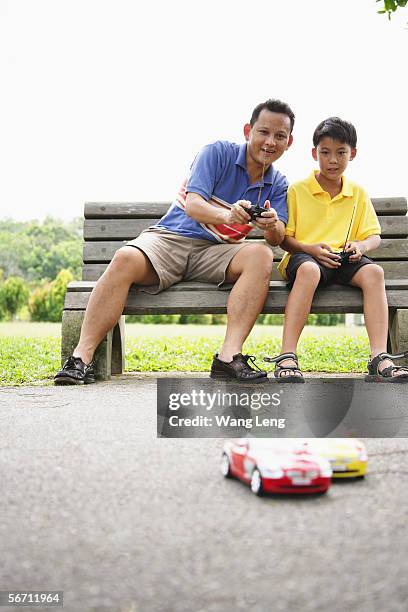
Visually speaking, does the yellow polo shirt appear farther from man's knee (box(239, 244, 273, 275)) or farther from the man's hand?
the man's hand

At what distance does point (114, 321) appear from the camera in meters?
3.25

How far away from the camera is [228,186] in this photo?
336cm

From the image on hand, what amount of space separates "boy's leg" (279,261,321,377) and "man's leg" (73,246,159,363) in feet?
2.04

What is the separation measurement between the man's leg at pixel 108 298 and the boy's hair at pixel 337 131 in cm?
89

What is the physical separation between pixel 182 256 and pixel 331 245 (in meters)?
0.63

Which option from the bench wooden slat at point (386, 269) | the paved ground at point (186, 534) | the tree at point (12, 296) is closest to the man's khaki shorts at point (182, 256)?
the bench wooden slat at point (386, 269)

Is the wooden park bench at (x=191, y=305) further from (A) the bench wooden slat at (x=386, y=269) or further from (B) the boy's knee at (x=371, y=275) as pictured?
(A) the bench wooden slat at (x=386, y=269)

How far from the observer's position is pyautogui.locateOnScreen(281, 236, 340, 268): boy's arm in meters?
3.18

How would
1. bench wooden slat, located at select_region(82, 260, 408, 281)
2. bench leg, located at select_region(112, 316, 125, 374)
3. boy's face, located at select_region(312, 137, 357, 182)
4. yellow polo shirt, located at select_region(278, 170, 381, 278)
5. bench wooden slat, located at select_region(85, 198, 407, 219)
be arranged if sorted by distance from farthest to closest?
bench wooden slat, located at select_region(85, 198, 407, 219)
bench wooden slat, located at select_region(82, 260, 408, 281)
bench leg, located at select_region(112, 316, 125, 374)
yellow polo shirt, located at select_region(278, 170, 381, 278)
boy's face, located at select_region(312, 137, 357, 182)

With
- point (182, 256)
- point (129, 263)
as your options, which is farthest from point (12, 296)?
point (129, 263)

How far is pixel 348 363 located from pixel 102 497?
3.07m

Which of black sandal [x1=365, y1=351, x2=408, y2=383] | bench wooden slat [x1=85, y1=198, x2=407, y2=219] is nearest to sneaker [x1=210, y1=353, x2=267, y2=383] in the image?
black sandal [x1=365, y1=351, x2=408, y2=383]

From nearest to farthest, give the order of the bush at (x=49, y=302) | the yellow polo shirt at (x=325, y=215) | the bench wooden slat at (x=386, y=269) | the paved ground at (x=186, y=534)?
the paved ground at (x=186, y=534)
the yellow polo shirt at (x=325, y=215)
the bench wooden slat at (x=386, y=269)
the bush at (x=49, y=302)

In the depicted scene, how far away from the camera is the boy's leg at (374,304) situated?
3.08 metres
